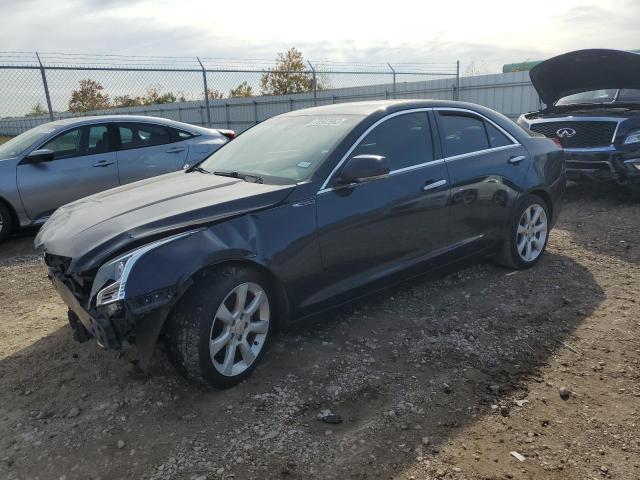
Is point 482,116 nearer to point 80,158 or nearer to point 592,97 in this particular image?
point 592,97

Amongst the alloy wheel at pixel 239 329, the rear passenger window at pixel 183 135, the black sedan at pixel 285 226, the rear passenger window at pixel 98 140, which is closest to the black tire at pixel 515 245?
the black sedan at pixel 285 226

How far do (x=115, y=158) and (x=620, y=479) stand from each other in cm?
661

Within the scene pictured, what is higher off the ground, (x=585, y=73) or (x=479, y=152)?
(x=585, y=73)

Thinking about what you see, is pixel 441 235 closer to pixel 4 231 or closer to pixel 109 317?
pixel 109 317

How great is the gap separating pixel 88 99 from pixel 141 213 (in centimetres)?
1352

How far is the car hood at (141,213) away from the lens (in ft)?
9.67

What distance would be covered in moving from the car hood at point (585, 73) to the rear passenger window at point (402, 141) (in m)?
4.72

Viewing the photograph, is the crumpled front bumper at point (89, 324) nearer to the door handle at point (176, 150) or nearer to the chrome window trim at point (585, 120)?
the door handle at point (176, 150)

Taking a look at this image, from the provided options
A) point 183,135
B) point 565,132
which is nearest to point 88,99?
point 183,135

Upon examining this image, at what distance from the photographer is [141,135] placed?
7.41 meters

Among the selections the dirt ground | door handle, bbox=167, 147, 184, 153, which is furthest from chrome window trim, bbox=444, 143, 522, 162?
door handle, bbox=167, 147, 184, 153

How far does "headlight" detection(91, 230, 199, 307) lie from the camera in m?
2.72

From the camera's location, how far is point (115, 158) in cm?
712

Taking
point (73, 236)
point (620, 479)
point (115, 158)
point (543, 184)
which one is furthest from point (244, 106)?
point (620, 479)
